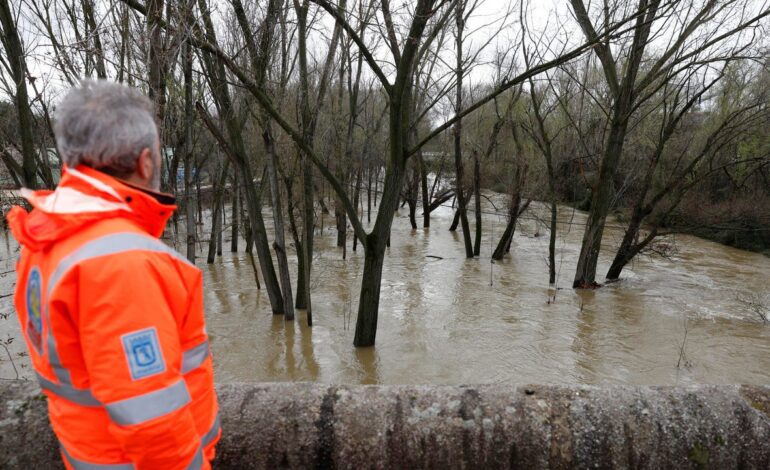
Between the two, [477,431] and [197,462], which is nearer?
[197,462]

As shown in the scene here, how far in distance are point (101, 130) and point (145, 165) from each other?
13 centimetres

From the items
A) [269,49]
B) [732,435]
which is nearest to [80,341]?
[732,435]

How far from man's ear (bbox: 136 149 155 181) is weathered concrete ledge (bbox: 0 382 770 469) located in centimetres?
105

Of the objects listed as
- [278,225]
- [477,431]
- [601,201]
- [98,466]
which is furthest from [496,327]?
[98,466]

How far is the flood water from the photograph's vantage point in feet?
22.2

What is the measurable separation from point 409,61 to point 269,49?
2.39 meters

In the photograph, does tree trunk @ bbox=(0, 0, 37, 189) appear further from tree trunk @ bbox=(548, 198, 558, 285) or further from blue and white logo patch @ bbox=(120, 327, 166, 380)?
tree trunk @ bbox=(548, 198, 558, 285)

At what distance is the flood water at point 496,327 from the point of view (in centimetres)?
677

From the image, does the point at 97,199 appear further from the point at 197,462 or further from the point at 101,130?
the point at 197,462

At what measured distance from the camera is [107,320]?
1.08m

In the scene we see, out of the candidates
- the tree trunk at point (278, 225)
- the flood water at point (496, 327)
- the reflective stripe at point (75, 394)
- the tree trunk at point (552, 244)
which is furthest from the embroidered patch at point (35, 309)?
the tree trunk at point (552, 244)

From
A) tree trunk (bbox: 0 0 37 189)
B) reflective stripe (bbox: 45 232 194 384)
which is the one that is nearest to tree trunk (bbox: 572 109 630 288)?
tree trunk (bbox: 0 0 37 189)

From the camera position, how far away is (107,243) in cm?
109

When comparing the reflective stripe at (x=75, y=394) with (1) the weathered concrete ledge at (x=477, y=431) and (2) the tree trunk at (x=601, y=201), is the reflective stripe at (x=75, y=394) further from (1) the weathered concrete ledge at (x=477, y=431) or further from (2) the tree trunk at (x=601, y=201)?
(2) the tree trunk at (x=601, y=201)
